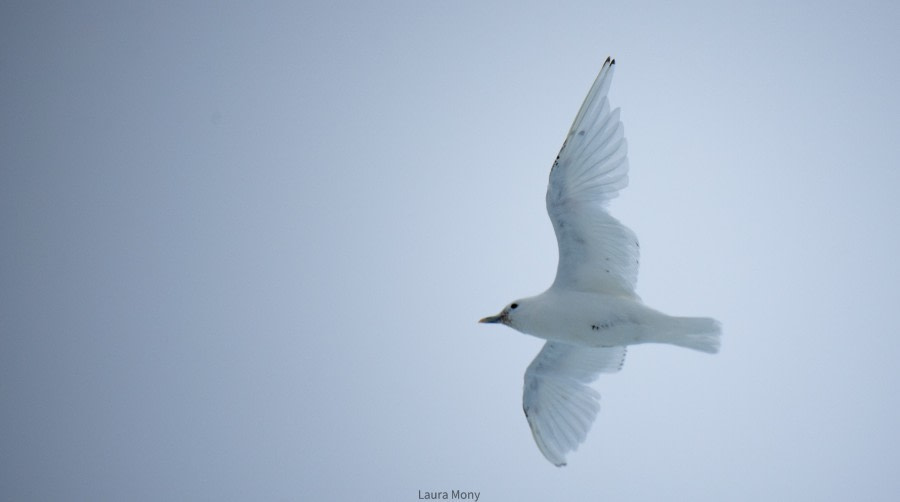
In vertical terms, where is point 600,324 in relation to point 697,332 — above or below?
above

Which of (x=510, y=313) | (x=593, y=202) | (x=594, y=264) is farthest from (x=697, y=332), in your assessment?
(x=510, y=313)

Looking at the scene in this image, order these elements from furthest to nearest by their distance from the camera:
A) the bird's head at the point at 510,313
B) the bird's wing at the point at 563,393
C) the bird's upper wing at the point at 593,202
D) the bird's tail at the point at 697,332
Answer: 1. the bird's wing at the point at 563,393
2. the bird's head at the point at 510,313
3. the bird's upper wing at the point at 593,202
4. the bird's tail at the point at 697,332

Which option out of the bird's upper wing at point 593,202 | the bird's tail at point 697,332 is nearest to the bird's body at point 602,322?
the bird's tail at point 697,332

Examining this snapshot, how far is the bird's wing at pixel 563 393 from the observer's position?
7.14 metres

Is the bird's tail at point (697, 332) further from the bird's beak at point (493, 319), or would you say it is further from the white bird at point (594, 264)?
the bird's beak at point (493, 319)

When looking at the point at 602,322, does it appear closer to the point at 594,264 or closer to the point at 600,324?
the point at 600,324

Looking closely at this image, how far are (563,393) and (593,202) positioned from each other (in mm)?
2140

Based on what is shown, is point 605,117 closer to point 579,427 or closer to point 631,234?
point 631,234

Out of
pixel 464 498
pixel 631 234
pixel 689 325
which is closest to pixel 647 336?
pixel 689 325

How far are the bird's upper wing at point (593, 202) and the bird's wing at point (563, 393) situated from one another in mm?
1077

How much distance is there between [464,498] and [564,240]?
3.76 meters

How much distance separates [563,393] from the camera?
23.7 ft

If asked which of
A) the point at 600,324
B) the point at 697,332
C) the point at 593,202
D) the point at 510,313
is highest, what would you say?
the point at 593,202

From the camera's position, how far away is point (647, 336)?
5.98 m
